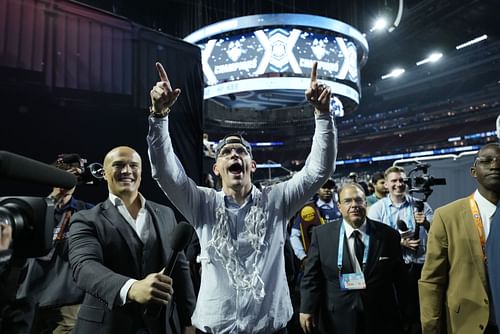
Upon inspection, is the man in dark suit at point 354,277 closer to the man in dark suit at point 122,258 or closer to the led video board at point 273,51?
the man in dark suit at point 122,258

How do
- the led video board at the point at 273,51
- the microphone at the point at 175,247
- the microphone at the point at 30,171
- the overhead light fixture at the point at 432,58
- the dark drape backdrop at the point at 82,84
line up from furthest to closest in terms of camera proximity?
the overhead light fixture at the point at 432,58 < the led video board at the point at 273,51 < the dark drape backdrop at the point at 82,84 < the microphone at the point at 175,247 < the microphone at the point at 30,171

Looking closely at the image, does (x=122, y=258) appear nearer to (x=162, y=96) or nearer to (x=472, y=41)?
(x=162, y=96)

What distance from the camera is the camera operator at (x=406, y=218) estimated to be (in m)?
3.35

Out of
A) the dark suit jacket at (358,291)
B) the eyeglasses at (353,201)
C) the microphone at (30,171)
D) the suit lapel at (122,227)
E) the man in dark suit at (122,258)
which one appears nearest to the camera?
the microphone at (30,171)

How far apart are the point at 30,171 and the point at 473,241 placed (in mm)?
2234

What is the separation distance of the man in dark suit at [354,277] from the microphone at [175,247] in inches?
64.3

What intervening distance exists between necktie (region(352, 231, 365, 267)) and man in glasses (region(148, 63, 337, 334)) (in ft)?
3.43

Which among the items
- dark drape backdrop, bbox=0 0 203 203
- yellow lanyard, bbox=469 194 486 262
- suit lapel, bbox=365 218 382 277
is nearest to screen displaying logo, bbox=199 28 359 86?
dark drape backdrop, bbox=0 0 203 203

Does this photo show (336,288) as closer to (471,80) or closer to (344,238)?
(344,238)

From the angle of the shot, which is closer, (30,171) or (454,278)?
(30,171)

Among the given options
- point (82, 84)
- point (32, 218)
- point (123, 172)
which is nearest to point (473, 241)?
point (123, 172)

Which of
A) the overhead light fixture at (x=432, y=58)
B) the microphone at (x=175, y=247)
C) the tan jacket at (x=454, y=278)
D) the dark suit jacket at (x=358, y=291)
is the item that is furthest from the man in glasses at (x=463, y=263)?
the overhead light fixture at (x=432, y=58)

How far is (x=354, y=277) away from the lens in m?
2.59

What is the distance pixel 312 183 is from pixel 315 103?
1.18 ft
